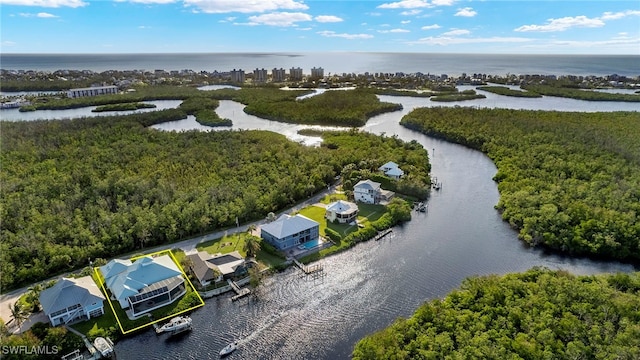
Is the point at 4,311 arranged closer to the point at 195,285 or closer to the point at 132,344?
the point at 132,344

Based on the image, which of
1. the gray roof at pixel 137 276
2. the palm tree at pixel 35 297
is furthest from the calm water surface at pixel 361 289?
the palm tree at pixel 35 297

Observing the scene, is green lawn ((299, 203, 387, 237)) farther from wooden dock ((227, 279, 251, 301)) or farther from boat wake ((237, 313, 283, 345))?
boat wake ((237, 313, 283, 345))

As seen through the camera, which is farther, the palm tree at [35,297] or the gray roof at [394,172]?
the gray roof at [394,172]

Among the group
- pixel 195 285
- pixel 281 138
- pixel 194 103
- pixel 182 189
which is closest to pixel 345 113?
pixel 281 138

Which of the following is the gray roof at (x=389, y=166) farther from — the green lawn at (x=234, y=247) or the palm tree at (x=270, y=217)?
the green lawn at (x=234, y=247)

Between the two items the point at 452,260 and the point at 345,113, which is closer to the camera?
the point at 452,260

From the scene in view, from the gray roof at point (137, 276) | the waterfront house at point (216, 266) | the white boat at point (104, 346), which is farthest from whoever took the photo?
the waterfront house at point (216, 266)
